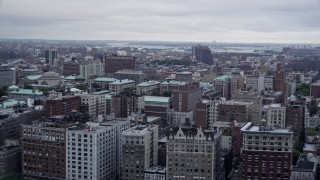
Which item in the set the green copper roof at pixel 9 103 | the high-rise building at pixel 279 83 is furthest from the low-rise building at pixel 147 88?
the green copper roof at pixel 9 103

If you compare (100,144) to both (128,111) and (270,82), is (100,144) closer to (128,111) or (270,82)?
(128,111)

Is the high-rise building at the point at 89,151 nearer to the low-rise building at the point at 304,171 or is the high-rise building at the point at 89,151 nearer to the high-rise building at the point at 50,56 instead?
the low-rise building at the point at 304,171

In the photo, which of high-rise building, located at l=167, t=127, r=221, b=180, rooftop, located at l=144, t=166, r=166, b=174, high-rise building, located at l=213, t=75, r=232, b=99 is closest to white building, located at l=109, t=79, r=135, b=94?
high-rise building, located at l=213, t=75, r=232, b=99

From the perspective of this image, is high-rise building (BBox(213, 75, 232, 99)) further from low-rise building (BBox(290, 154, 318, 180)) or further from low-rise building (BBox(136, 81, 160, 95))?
low-rise building (BBox(290, 154, 318, 180))

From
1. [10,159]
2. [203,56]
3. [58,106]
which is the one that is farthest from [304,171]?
[203,56]

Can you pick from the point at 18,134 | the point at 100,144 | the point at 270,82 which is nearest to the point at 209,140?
the point at 100,144

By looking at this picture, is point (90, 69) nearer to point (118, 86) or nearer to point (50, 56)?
point (50, 56)
